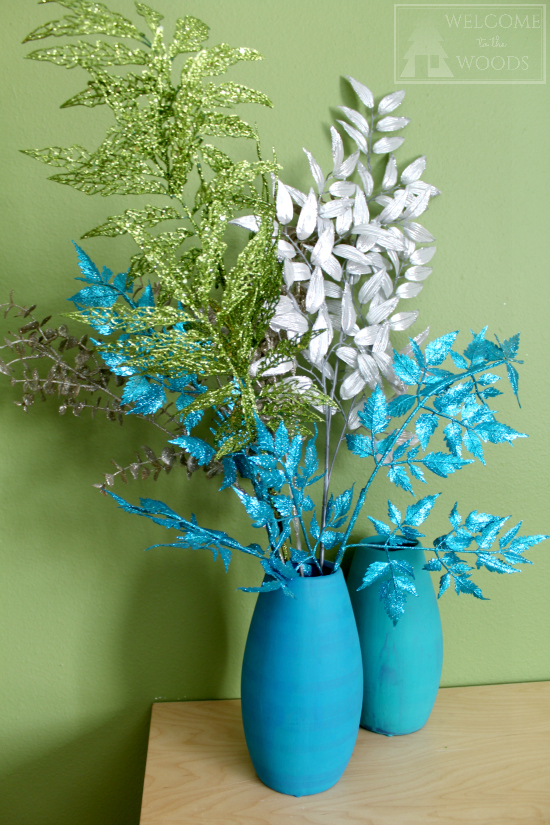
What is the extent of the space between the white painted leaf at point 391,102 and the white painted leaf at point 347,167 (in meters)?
0.10

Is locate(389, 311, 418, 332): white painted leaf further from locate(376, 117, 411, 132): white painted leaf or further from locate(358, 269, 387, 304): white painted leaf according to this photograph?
locate(376, 117, 411, 132): white painted leaf

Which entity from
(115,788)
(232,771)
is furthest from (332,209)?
(115,788)

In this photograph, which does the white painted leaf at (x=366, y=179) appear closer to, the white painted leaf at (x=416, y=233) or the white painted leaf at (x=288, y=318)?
the white painted leaf at (x=416, y=233)

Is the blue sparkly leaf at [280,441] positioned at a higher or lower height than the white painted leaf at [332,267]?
lower

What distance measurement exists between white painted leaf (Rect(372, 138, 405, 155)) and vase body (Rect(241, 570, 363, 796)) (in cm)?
68

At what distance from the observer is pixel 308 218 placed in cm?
87

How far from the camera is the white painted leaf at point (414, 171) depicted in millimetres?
960

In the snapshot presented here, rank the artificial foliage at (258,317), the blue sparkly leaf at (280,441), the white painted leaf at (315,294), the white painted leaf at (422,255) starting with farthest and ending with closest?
the white painted leaf at (422,255) < the white painted leaf at (315,294) < the blue sparkly leaf at (280,441) < the artificial foliage at (258,317)

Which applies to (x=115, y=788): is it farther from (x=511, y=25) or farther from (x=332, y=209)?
(x=511, y=25)

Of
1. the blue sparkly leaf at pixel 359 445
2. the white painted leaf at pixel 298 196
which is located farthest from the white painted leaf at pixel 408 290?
the blue sparkly leaf at pixel 359 445

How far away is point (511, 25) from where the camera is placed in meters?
Result: 1.02

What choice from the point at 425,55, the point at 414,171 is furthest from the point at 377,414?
the point at 425,55

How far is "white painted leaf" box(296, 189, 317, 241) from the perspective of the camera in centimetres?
86

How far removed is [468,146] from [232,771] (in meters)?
1.08
